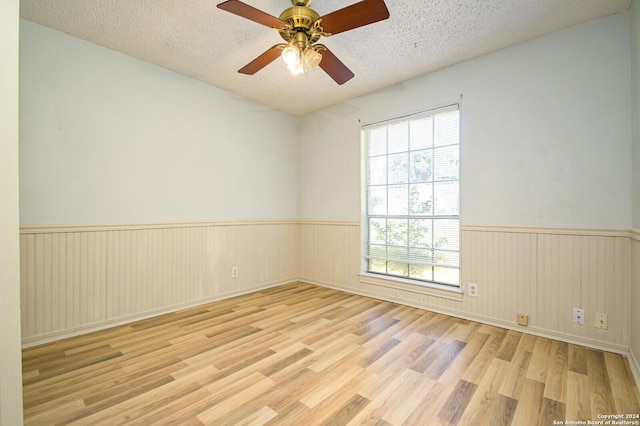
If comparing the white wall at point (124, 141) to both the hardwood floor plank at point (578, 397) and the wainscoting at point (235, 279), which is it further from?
the hardwood floor plank at point (578, 397)

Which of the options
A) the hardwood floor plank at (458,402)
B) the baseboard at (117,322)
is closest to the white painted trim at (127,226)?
the baseboard at (117,322)

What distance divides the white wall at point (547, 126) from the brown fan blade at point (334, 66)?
1333mm

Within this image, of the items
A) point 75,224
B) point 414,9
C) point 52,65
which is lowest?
point 75,224

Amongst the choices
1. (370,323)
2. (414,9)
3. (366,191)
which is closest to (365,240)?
(366,191)

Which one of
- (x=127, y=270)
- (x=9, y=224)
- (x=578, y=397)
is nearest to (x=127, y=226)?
(x=127, y=270)

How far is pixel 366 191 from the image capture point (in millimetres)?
3984

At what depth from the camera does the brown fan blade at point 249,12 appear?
5.19 feet

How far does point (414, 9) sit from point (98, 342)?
3.76 metres

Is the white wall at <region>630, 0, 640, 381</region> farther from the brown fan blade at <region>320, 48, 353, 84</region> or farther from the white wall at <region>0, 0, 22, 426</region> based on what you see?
the white wall at <region>0, 0, 22, 426</region>

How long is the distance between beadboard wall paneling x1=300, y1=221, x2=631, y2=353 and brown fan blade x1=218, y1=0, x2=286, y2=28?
2.56 metres

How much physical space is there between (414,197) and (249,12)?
2.54m

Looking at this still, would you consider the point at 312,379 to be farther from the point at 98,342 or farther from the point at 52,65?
the point at 52,65

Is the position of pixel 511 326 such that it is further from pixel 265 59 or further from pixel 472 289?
pixel 265 59

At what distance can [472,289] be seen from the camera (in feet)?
9.82
